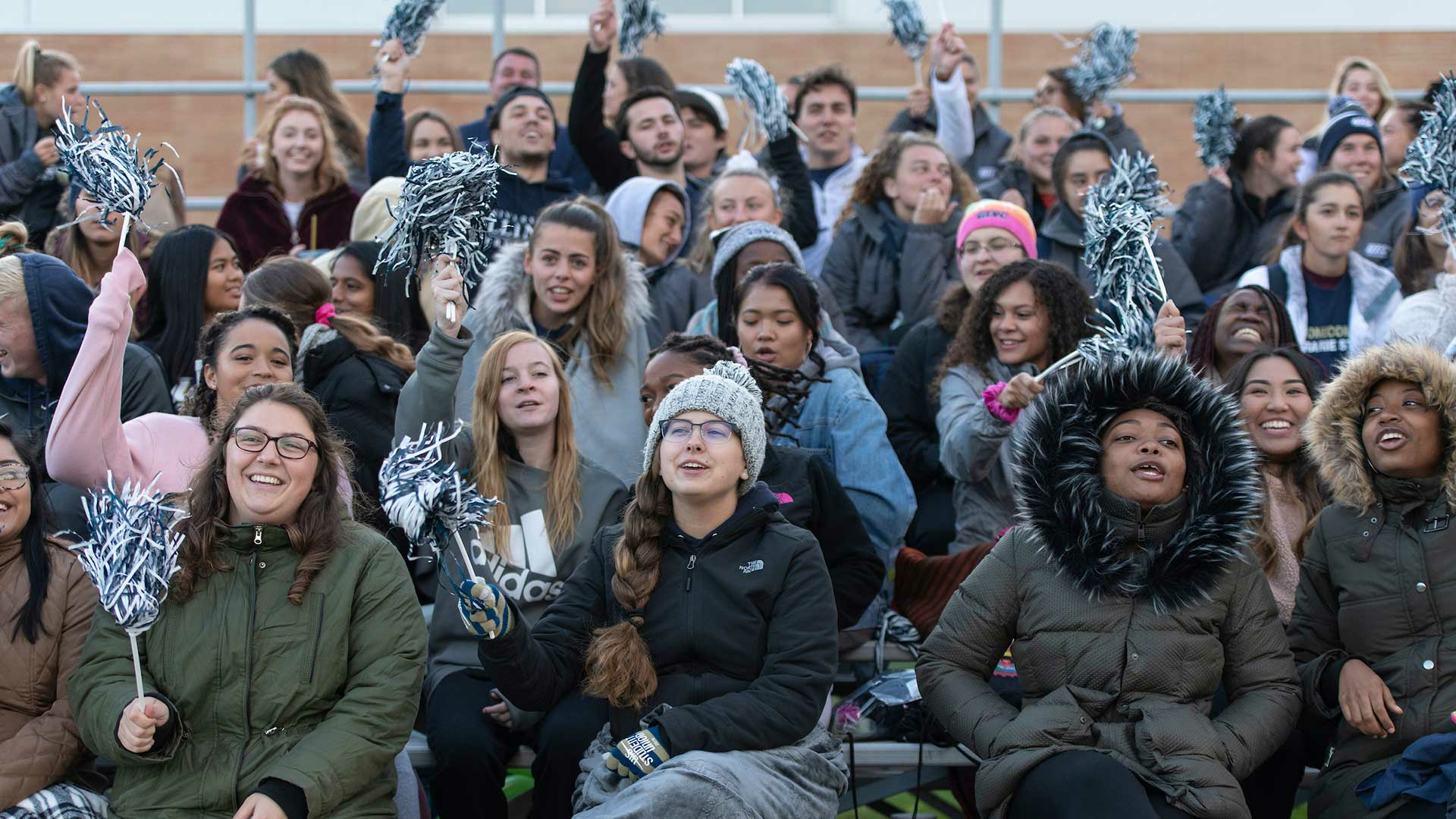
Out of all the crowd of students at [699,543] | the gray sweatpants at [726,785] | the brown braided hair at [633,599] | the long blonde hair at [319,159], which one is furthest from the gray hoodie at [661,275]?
the gray sweatpants at [726,785]

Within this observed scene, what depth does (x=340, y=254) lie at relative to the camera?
21.1 feet

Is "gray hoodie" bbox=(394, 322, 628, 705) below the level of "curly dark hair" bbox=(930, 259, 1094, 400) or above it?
below

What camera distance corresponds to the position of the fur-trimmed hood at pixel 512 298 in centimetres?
593

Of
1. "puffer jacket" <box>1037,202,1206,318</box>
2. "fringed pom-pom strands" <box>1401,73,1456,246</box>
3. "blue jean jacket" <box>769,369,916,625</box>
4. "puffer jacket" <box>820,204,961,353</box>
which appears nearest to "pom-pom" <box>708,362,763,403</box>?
"blue jean jacket" <box>769,369,916,625</box>

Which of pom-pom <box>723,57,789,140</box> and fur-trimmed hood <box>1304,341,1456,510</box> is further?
pom-pom <box>723,57,789,140</box>

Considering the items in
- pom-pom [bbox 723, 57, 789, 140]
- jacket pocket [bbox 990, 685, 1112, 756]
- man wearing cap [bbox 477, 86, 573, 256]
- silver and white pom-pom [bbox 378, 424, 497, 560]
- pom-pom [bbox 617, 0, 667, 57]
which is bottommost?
jacket pocket [bbox 990, 685, 1112, 756]

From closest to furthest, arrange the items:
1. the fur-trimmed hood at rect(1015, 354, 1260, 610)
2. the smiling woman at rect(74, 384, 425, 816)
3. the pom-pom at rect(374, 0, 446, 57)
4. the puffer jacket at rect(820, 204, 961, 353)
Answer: the smiling woman at rect(74, 384, 425, 816) < the fur-trimmed hood at rect(1015, 354, 1260, 610) < the puffer jacket at rect(820, 204, 961, 353) < the pom-pom at rect(374, 0, 446, 57)

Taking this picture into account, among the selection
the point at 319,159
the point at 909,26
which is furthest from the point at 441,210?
the point at 909,26

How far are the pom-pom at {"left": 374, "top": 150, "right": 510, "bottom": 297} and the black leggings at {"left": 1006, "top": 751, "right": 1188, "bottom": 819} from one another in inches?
86.1

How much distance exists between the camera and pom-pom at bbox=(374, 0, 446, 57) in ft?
27.3

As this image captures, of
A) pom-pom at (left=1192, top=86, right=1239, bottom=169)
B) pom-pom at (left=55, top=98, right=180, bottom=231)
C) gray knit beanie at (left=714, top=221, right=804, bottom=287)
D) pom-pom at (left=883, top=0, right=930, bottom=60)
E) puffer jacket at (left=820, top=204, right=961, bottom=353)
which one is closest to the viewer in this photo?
pom-pom at (left=55, top=98, right=180, bottom=231)

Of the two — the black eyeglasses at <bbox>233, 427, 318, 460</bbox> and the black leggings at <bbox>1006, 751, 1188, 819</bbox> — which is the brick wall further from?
the black leggings at <bbox>1006, 751, 1188, 819</bbox>

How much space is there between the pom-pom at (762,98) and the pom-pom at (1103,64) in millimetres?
1946

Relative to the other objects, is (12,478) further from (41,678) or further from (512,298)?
(512,298)
